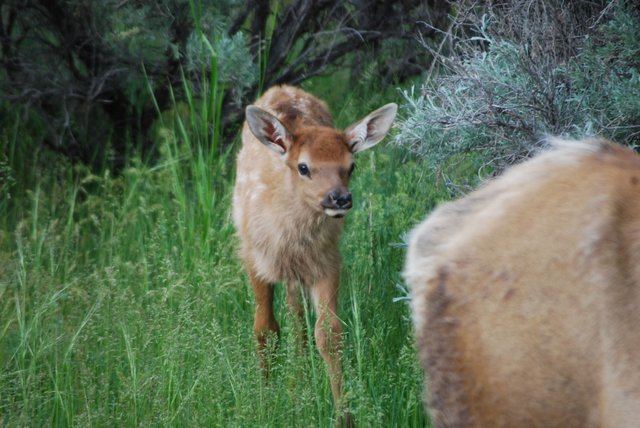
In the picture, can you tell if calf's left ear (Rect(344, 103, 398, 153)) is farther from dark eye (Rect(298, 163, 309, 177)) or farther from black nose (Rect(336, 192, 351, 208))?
black nose (Rect(336, 192, 351, 208))

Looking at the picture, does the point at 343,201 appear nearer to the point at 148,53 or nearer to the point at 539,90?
the point at 539,90

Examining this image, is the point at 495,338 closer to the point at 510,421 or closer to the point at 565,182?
the point at 510,421

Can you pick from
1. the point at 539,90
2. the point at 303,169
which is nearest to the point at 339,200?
the point at 303,169

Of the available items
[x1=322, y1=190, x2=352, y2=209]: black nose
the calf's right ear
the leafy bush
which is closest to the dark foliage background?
the calf's right ear

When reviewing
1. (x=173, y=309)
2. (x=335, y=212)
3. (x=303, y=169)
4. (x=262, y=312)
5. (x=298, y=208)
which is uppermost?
(x=303, y=169)

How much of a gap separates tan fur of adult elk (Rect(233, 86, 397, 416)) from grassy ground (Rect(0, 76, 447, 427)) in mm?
155

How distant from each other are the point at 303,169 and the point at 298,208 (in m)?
0.29

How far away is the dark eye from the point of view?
6.10 metres

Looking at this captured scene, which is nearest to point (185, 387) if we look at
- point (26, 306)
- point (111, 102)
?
point (26, 306)

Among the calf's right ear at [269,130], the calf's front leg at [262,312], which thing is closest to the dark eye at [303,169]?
the calf's right ear at [269,130]

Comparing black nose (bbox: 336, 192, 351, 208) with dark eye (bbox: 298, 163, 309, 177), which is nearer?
black nose (bbox: 336, 192, 351, 208)

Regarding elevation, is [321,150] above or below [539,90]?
below

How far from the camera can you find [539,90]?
16.2ft

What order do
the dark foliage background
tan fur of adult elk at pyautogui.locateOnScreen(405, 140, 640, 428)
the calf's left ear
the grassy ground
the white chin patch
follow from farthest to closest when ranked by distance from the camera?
the dark foliage background
the calf's left ear
the white chin patch
the grassy ground
tan fur of adult elk at pyautogui.locateOnScreen(405, 140, 640, 428)
